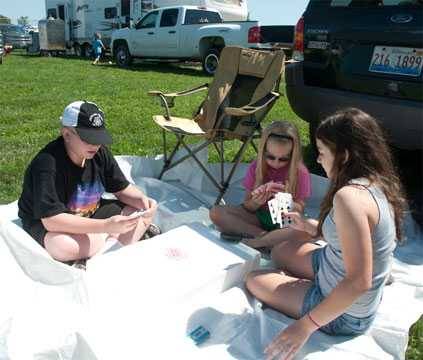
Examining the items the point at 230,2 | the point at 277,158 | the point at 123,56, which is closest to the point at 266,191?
the point at 277,158

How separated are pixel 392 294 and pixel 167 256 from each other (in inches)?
43.7

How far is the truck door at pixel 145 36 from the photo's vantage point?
13469 mm

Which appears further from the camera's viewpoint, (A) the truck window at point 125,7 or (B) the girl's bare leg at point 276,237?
(A) the truck window at point 125,7

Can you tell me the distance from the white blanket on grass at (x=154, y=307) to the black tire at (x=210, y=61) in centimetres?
1002

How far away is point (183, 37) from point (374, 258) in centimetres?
1173

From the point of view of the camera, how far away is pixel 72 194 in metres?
2.56

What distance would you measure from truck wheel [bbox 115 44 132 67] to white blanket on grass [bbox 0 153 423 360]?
12531mm

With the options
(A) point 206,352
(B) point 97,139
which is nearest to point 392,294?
(A) point 206,352

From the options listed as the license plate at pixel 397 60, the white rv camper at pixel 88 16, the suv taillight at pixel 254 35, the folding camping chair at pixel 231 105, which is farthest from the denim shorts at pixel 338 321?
the white rv camper at pixel 88 16

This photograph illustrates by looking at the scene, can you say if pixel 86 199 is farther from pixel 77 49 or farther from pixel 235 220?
pixel 77 49

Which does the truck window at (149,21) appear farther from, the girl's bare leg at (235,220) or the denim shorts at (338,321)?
the denim shorts at (338,321)

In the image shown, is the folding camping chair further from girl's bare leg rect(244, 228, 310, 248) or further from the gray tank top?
the gray tank top

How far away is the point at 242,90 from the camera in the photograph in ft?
13.9

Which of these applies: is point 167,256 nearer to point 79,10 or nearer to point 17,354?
point 17,354
